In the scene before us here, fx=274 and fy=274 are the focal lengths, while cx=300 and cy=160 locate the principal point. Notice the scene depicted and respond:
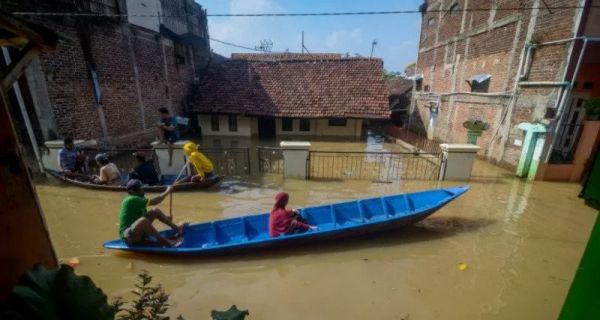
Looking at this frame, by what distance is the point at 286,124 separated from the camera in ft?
54.3

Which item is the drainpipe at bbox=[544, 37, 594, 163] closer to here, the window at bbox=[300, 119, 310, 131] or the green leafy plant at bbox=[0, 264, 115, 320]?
the window at bbox=[300, 119, 310, 131]

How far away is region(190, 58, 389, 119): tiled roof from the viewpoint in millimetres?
15141

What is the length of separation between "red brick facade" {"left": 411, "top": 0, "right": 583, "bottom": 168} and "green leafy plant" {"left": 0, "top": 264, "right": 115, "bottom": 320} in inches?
282

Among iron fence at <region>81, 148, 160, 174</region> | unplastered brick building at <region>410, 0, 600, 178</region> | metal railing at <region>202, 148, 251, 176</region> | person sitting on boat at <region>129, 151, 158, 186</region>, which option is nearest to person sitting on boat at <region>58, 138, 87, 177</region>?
iron fence at <region>81, 148, 160, 174</region>

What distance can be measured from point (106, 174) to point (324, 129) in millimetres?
11503

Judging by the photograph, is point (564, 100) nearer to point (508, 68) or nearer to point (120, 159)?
point (508, 68)

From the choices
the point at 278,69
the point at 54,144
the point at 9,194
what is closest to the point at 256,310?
the point at 9,194

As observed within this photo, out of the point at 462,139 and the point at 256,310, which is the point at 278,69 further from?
the point at 256,310

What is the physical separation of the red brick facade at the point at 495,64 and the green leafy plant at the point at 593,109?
2.80 ft

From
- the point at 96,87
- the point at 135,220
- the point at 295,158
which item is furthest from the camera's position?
the point at 96,87

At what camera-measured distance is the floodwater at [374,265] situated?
13.2 feet

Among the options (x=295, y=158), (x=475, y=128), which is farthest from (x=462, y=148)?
(x=295, y=158)

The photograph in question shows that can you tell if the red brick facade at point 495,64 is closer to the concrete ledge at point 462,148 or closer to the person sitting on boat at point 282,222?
the concrete ledge at point 462,148

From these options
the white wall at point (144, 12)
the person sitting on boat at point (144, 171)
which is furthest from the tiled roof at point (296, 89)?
the person sitting on boat at point (144, 171)
